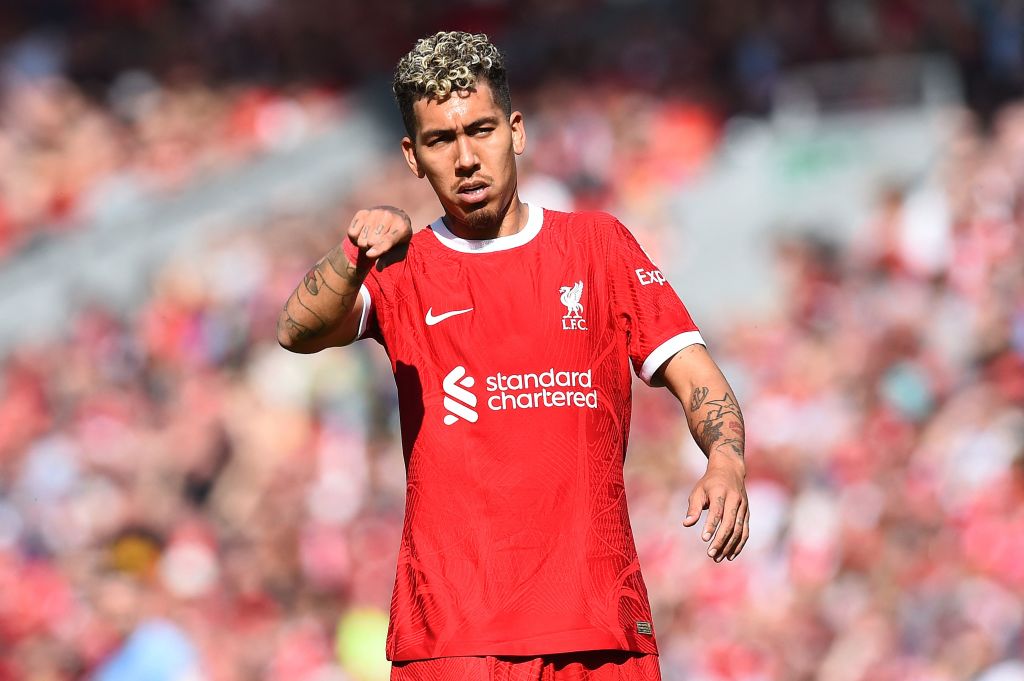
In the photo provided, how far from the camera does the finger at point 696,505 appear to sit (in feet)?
12.4

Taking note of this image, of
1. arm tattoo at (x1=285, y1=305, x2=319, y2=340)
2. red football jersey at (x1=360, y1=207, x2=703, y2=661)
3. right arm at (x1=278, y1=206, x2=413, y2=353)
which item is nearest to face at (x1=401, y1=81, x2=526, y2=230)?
red football jersey at (x1=360, y1=207, x2=703, y2=661)

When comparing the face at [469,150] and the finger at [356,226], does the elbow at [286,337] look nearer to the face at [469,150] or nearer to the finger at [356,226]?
the finger at [356,226]

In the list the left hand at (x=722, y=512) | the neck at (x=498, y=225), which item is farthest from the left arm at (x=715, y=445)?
the neck at (x=498, y=225)

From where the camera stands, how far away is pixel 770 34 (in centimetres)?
1484

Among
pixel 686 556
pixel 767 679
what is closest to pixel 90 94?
pixel 686 556

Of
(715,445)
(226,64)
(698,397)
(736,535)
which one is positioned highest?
(226,64)

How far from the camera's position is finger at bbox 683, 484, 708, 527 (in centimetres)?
379

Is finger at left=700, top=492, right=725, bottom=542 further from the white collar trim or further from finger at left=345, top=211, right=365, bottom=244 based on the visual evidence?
finger at left=345, top=211, right=365, bottom=244

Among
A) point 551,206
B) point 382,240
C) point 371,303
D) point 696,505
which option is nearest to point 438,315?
A: point 371,303

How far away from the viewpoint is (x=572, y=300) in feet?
13.8

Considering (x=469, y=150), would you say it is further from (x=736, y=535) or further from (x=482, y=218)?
(x=736, y=535)

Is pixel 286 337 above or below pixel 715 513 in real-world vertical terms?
above

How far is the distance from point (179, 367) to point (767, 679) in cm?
686

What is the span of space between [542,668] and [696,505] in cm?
54
